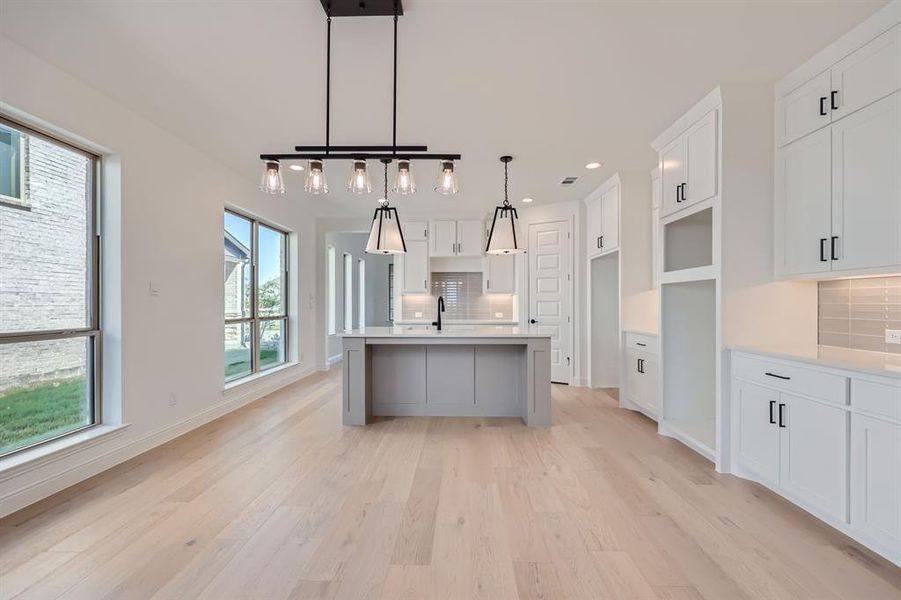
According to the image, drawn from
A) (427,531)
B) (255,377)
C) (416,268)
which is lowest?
(427,531)

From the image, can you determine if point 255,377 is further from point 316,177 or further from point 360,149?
point 360,149

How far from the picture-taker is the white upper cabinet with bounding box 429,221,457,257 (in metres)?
6.62

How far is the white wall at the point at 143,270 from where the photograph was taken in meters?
2.53

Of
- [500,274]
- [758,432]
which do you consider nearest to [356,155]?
[758,432]

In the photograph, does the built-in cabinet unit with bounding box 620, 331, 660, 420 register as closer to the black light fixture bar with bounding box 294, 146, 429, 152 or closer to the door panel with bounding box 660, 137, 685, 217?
the door panel with bounding box 660, 137, 685, 217

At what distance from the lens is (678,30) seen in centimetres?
223

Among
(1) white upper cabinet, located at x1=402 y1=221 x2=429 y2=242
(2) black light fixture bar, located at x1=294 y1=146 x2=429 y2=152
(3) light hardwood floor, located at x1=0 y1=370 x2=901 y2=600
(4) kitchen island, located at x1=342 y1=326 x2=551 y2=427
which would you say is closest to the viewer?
(3) light hardwood floor, located at x1=0 y1=370 x2=901 y2=600

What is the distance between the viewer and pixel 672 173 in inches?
137

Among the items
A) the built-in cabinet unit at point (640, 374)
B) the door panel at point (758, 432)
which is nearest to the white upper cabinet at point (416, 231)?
the built-in cabinet unit at point (640, 374)

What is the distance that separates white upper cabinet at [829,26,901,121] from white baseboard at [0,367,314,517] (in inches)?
203

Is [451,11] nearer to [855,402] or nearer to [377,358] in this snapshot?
[855,402]

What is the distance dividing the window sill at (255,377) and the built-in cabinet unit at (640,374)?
4.36 meters

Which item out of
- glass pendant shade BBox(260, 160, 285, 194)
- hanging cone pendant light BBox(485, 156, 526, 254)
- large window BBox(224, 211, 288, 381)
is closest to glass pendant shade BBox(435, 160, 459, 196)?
glass pendant shade BBox(260, 160, 285, 194)

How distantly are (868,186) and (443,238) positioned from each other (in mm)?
5028
